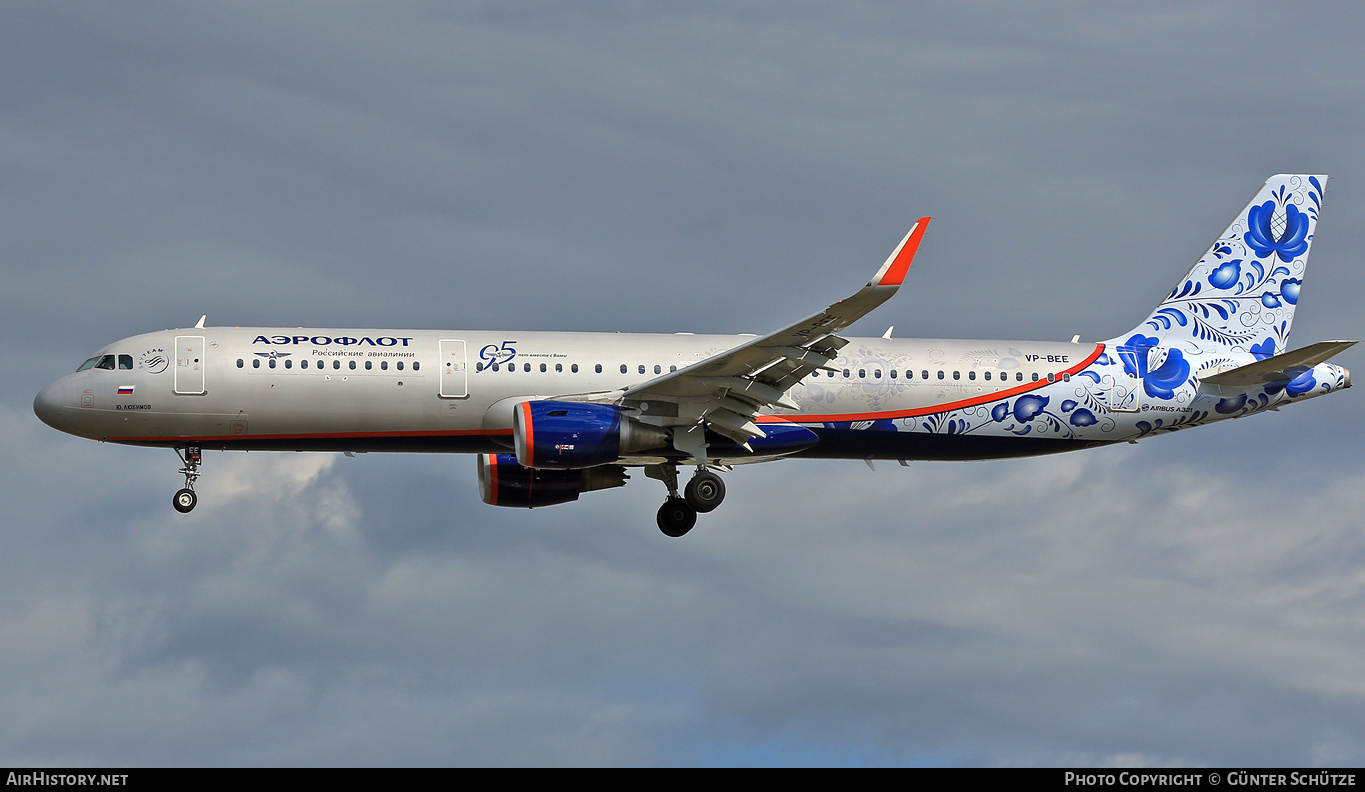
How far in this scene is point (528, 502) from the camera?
132 feet

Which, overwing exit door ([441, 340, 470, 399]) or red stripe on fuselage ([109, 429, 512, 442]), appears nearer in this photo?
red stripe on fuselage ([109, 429, 512, 442])

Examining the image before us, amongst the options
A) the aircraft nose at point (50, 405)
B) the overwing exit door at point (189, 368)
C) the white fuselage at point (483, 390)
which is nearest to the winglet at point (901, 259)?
the white fuselage at point (483, 390)

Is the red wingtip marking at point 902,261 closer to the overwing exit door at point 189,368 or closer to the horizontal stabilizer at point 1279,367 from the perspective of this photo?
the horizontal stabilizer at point 1279,367

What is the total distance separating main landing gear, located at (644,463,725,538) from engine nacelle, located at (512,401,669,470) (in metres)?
2.79

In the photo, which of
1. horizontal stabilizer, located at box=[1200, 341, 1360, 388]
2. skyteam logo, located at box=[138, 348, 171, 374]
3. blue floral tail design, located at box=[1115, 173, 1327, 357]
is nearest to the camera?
skyteam logo, located at box=[138, 348, 171, 374]

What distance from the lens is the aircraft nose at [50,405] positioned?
35.8 meters

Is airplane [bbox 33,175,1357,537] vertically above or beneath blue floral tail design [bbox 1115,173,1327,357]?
beneath

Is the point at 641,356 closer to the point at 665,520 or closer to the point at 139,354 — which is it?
the point at 665,520

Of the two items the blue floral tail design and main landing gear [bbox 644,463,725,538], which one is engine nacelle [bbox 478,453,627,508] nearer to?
main landing gear [bbox 644,463,725,538]

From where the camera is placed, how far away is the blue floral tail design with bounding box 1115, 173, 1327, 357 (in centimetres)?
4153

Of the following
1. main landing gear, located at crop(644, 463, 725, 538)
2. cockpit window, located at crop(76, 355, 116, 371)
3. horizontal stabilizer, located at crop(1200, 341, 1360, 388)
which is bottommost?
main landing gear, located at crop(644, 463, 725, 538)

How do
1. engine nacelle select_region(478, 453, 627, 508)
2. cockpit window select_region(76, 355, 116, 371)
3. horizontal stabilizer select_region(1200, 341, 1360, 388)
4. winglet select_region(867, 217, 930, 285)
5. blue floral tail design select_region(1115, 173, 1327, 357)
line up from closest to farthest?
1. winglet select_region(867, 217, 930, 285)
2. cockpit window select_region(76, 355, 116, 371)
3. horizontal stabilizer select_region(1200, 341, 1360, 388)
4. engine nacelle select_region(478, 453, 627, 508)
5. blue floral tail design select_region(1115, 173, 1327, 357)

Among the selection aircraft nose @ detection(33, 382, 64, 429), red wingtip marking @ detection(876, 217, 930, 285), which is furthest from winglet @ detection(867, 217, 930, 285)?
aircraft nose @ detection(33, 382, 64, 429)
